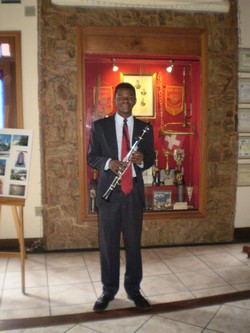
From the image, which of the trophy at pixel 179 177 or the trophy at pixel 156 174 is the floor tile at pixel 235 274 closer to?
the trophy at pixel 179 177

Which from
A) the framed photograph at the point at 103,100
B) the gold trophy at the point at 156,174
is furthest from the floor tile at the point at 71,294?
the framed photograph at the point at 103,100

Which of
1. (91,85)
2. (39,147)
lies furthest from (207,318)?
(91,85)

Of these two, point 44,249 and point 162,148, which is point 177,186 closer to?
point 162,148

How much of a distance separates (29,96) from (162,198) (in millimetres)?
1880

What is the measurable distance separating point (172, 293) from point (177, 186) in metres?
1.63

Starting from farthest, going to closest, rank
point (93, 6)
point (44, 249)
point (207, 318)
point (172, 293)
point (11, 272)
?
point (44, 249) → point (93, 6) → point (11, 272) → point (172, 293) → point (207, 318)

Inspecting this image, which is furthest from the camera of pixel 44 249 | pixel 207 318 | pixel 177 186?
pixel 177 186

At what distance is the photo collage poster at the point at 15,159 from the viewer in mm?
2689

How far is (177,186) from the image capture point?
411 centimetres

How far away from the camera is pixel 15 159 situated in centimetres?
269

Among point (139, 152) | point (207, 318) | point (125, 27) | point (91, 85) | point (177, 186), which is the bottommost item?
point (207, 318)

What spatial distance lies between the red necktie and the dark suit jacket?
6 centimetres

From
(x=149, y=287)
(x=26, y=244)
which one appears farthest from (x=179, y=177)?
(x=26, y=244)

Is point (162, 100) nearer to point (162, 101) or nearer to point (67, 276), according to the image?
point (162, 101)
